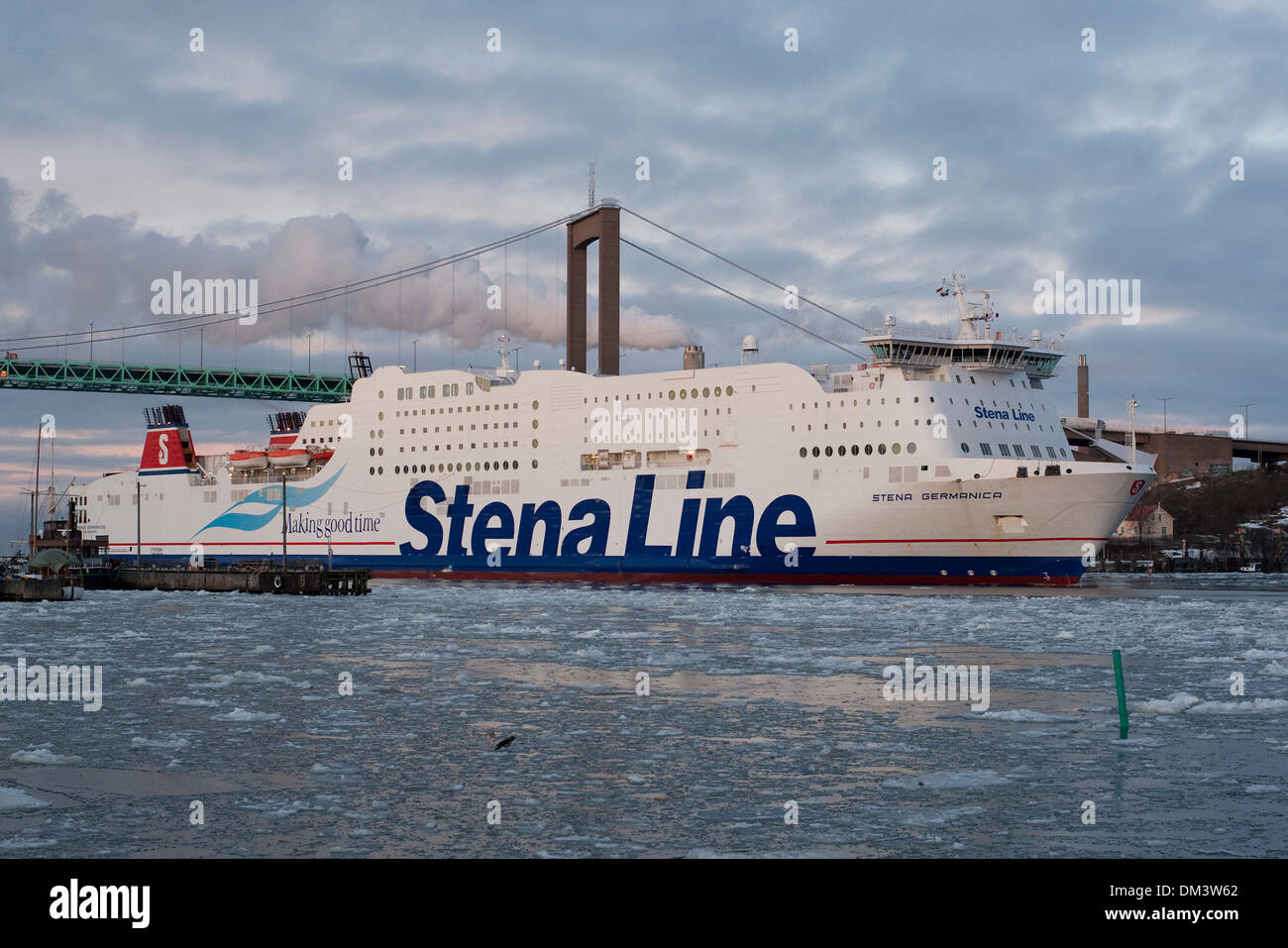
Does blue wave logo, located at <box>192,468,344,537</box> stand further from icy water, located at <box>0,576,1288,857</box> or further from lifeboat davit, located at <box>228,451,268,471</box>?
icy water, located at <box>0,576,1288,857</box>

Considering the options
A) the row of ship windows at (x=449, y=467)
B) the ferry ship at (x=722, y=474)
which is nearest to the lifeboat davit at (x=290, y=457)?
the ferry ship at (x=722, y=474)

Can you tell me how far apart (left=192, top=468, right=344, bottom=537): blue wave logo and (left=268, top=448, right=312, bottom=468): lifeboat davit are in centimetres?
108

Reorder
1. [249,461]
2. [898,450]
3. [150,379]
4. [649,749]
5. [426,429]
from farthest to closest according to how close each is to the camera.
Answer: [150,379] < [249,461] < [426,429] < [898,450] < [649,749]

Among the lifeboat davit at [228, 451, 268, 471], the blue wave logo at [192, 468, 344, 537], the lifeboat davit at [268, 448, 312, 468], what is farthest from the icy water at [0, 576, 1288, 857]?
the lifeboat davit at [228, 451, 268, 471]

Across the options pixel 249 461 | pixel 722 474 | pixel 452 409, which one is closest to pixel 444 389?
pixel 452 409

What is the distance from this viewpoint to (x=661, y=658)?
65.9 ft

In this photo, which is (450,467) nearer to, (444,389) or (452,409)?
(452,409)

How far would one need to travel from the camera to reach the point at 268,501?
5859 cm

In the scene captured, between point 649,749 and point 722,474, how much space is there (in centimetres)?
3121

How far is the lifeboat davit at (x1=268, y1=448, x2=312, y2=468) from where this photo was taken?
189ft
